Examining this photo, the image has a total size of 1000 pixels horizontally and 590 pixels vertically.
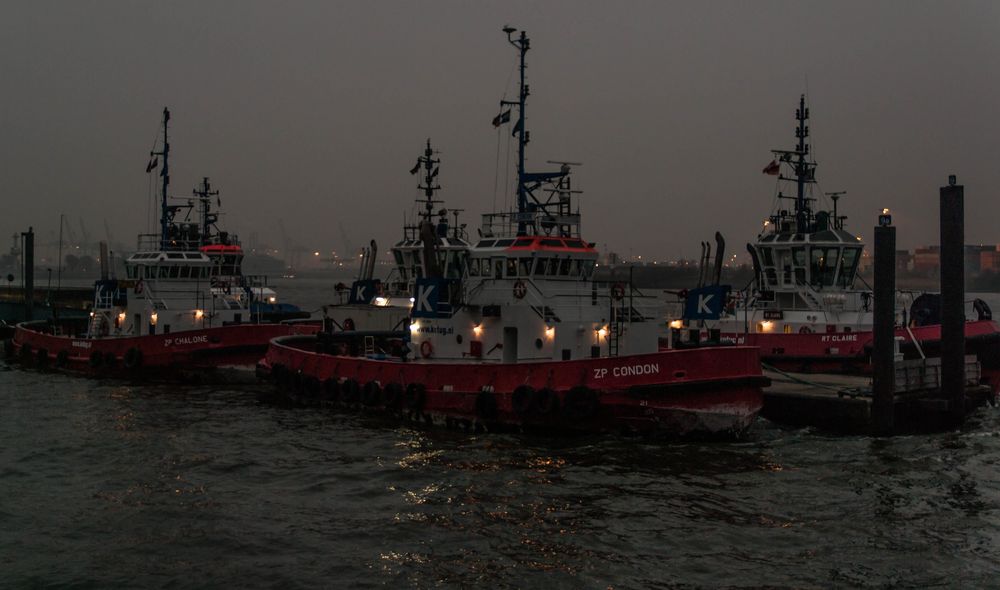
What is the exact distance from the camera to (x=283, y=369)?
27.0m

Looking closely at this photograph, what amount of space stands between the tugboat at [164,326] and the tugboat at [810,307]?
14193mm

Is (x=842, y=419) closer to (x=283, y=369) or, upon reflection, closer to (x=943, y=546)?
(x=943, y=546)

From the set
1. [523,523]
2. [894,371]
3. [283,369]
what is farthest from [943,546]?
[283,369]

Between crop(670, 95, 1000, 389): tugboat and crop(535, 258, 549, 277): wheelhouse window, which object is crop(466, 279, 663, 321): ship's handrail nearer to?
crop(535, 258, 549, 277): wheelhouse window

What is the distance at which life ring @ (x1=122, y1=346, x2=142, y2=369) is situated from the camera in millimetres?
31625

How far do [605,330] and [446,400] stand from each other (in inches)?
153

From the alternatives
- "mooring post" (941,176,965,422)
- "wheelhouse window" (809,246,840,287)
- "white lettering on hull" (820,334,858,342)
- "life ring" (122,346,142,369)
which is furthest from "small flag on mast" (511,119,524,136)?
"life ring" (122,346,142,369)

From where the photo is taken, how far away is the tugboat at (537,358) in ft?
63.1

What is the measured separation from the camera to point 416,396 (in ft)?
72.5

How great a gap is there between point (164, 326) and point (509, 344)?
52.7 feet

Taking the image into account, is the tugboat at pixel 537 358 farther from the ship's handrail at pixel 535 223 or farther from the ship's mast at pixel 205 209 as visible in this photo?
the ship's mast at pixel 205 209

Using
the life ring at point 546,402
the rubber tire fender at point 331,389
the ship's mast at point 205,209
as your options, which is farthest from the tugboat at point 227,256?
the life ring at point 546,402

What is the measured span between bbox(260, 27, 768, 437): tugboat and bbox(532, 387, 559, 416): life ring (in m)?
0.02

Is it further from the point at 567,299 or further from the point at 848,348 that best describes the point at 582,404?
the point at 848,348
